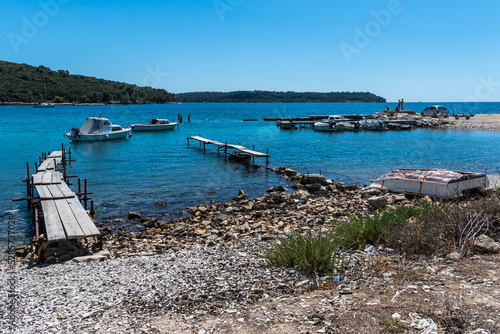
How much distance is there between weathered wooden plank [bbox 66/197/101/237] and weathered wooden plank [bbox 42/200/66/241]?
520mm

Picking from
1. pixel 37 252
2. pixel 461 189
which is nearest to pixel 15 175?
pixel 37 252

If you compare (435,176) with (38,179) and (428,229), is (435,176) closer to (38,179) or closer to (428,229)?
(428,229)

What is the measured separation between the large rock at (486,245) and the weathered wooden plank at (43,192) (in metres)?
13.5

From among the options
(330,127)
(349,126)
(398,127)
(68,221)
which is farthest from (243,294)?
(398,127)

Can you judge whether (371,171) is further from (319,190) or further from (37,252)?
(37,252)

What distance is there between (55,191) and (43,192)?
42 cm

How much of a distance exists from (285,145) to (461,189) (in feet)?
98.4

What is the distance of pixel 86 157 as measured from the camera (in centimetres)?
3478

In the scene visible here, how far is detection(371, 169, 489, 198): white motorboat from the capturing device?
15.9 meters

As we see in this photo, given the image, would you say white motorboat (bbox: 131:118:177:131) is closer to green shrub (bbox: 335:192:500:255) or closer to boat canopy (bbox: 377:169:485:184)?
boat canopy (bbox: 377:169:485:184)

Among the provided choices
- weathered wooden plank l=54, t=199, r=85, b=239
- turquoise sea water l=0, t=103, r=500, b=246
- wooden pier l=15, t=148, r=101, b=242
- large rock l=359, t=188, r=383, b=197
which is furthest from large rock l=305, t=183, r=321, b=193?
weathered wooden plank l=54, t=199, r=85, b=239

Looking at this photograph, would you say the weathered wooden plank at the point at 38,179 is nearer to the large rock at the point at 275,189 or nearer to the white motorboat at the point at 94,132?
the large rock at the point at 275,189

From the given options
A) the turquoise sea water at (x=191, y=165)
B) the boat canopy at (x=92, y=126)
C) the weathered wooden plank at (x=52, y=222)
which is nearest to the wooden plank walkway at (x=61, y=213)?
the weathered wooden plank at (x=52, y=222)

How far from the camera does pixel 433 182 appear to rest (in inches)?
647
